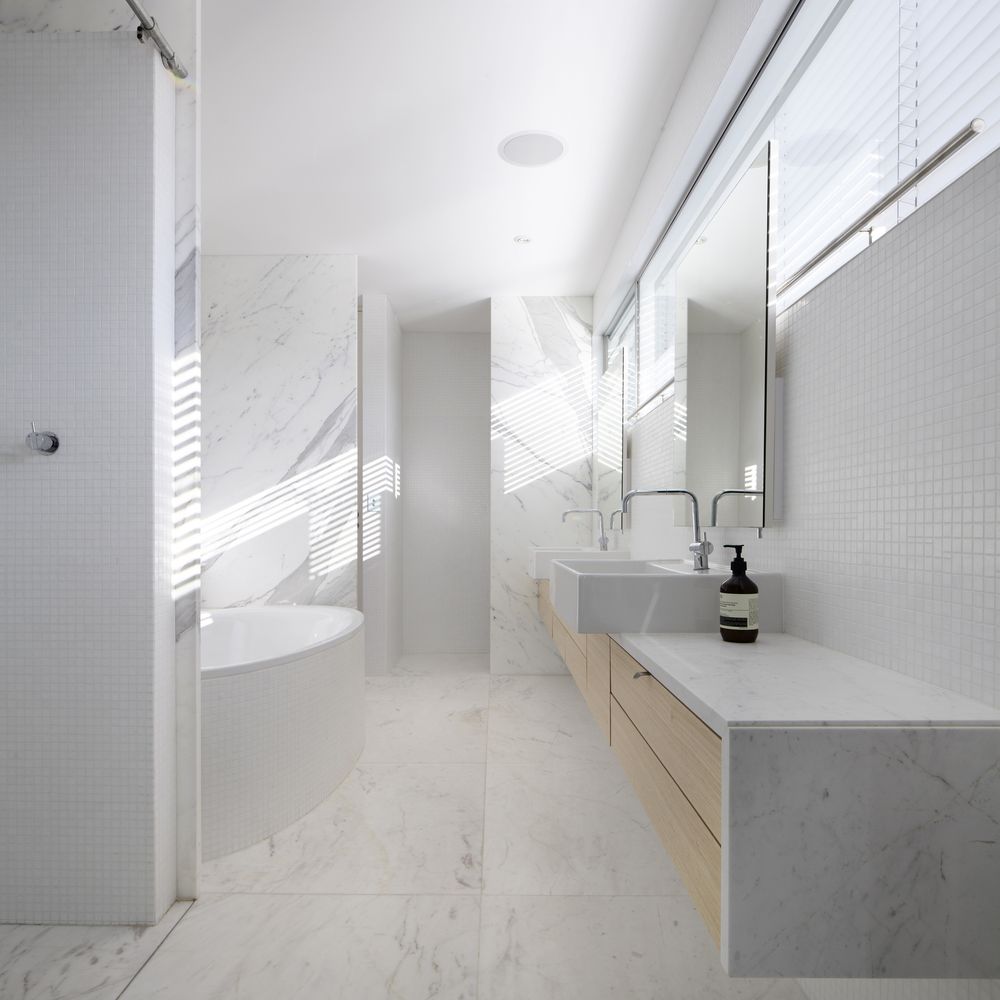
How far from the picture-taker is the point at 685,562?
2271 millimetres

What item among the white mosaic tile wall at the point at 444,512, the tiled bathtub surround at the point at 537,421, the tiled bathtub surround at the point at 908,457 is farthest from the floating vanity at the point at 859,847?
the white mosaic tile wall at the point at 444,512

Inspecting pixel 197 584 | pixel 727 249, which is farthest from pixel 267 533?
pixel 727 249

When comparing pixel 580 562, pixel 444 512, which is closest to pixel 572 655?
pixel 580 562

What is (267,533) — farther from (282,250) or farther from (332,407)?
(282,250)

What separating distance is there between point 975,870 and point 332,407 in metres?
3.28

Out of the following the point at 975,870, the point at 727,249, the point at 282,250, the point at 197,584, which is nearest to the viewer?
the point at 975,870

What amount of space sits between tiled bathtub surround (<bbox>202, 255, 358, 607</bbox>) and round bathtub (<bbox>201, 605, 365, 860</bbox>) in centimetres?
103

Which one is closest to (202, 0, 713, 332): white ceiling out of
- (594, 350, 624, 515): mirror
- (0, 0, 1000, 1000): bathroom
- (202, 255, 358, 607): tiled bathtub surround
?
(0, 0, 1000, 1000): bathroom

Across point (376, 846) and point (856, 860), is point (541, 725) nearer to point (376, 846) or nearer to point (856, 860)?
point (376, 846)

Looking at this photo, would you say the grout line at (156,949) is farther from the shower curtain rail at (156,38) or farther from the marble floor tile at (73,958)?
the shower curtain rail at (156,38)

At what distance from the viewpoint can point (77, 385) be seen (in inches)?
65.3

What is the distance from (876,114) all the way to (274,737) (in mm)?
2279

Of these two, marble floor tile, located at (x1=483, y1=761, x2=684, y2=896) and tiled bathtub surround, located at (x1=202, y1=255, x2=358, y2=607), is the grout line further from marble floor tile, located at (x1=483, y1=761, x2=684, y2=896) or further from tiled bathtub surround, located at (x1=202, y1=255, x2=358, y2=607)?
tiled bathtub surround, located at (x1=202, y1=255, x2=358, y2=607)

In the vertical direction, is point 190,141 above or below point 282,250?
below
